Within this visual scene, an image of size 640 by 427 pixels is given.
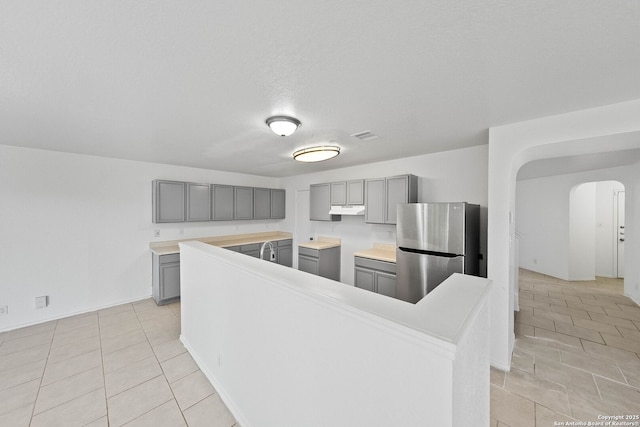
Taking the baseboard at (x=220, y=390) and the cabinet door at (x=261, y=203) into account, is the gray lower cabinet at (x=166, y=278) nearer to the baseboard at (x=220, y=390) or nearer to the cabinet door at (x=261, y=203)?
the baseboard at (x=220, y=390)

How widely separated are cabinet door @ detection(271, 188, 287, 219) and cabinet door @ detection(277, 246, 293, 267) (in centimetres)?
77

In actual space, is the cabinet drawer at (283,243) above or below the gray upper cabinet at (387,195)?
below

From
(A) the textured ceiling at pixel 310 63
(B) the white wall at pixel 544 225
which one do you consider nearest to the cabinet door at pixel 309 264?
(A) the textured ceiling at pixel 310 63

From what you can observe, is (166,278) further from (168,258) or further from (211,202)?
(211,202)

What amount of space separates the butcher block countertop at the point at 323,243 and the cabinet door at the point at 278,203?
113 centimetres

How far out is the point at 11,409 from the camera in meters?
1.80

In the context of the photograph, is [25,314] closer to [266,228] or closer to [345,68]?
[266,228]

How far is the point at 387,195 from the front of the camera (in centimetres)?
360

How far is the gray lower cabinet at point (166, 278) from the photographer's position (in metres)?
3.64

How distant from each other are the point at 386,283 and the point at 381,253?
0.58 metres

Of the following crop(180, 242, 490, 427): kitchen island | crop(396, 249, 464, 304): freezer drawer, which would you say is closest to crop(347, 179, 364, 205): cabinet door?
crop(396, 249, 464, 304): freezer drawer

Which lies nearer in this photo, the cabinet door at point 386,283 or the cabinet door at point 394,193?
the cabinet door at point 386,283

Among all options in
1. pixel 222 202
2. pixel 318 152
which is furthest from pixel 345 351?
pixel 222 202

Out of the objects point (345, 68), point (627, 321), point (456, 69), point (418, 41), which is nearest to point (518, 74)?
point (456, 69)
